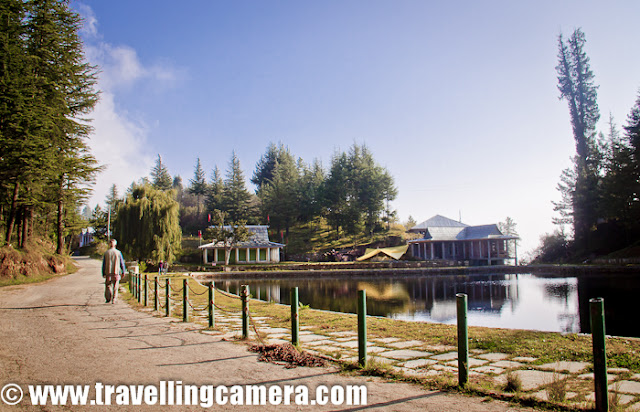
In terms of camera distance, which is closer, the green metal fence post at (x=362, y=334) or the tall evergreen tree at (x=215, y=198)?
the green metal fence post at (x=362, y=334)

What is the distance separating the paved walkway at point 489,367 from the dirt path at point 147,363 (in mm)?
657

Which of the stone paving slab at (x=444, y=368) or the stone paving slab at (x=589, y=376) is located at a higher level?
the stone paving slab at (x=589, y=376)

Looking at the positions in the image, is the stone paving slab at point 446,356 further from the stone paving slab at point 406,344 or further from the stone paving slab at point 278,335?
the stone paving slab at point 278,335

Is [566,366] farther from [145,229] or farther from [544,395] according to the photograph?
[145,229]

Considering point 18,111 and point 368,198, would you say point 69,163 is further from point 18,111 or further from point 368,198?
point 368,198

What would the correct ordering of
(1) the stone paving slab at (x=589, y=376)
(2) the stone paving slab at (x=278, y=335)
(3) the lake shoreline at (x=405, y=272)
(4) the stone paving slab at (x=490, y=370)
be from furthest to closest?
(3) the lake shoreline at (x=405, y=272) → (2) the stone paving slab at (x=278, y=335) → (4) the stone paving slab at (x=490, y=370) → (1) the stone paving slab at (x=589, y=376)

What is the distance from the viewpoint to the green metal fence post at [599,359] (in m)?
3.36

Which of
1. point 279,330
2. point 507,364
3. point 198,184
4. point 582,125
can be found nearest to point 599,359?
point 507,364

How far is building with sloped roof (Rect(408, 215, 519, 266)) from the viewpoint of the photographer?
145 ft

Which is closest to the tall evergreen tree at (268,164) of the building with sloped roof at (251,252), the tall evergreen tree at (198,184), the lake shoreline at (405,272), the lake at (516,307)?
the tall evergreen tree at (198,184)

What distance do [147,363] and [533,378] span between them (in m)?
4.68

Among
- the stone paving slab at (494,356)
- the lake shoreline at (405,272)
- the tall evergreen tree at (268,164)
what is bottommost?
the lake shoreline at (405,272)

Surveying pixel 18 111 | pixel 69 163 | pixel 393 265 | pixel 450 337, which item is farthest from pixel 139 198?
pixel 450 337

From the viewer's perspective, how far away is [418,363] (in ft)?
17.3
